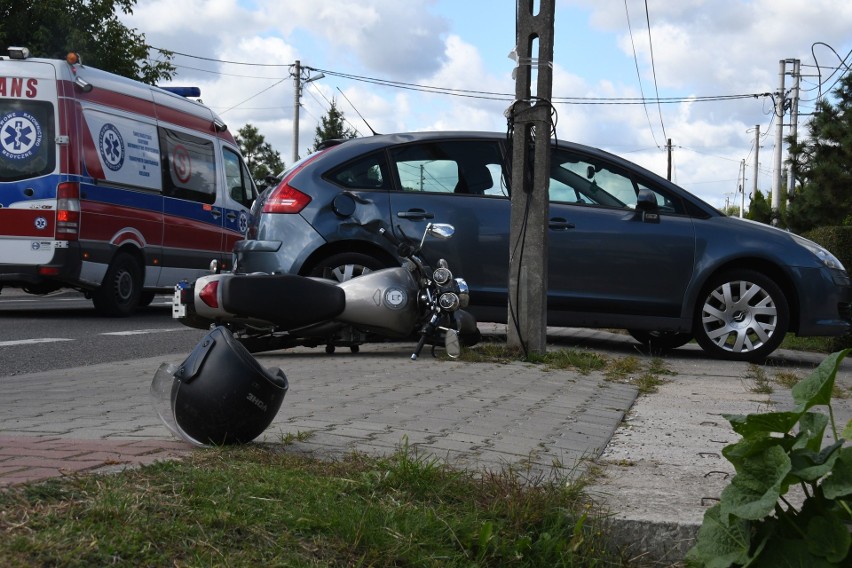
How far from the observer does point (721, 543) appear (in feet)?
9.11

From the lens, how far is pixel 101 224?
509 inches

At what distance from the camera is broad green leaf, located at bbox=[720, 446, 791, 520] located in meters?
2.63

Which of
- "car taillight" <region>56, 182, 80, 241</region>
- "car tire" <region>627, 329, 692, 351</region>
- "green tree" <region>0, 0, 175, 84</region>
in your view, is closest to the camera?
"car tire" <region>627, 329, 692, 351</region>

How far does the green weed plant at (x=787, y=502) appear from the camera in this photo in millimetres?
2699

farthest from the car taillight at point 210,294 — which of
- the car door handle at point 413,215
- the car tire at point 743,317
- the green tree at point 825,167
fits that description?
the green tree at point 825,167

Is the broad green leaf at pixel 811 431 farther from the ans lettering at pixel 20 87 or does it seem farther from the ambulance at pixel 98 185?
the ans lettering at pixel 20 87

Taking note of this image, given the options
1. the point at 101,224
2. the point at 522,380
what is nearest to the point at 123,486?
the point at 522,380

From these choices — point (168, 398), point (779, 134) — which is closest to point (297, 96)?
point (779, 134)

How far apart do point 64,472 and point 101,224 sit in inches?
405

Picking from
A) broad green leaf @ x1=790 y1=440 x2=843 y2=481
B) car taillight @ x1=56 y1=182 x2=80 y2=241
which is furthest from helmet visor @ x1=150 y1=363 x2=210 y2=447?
car taillight @ x1=56 y1=182 x2=80 y2=241

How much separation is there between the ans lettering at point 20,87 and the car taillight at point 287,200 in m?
5.23

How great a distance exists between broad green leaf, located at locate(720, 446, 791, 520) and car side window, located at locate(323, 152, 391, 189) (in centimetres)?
624

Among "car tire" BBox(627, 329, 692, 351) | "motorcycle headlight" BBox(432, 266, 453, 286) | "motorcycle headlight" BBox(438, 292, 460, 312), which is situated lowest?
"car tire" BBox(627, 329, 692, 351)

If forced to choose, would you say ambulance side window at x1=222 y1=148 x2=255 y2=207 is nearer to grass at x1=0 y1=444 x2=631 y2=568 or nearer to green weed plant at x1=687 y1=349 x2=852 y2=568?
grass at x1=0 y1=444 x2=631 y2=568
